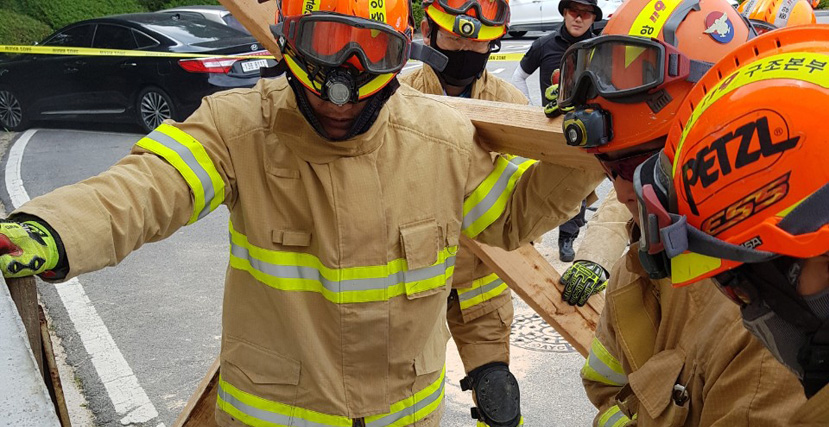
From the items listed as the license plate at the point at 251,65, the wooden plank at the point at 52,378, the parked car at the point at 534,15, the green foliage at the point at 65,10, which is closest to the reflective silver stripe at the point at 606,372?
the wooden plank at the point at 52,378

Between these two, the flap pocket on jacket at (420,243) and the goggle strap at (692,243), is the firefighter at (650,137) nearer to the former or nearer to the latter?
the goggle strap at (692,243)

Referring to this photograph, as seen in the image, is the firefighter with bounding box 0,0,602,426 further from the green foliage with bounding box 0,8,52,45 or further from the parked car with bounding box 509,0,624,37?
the parked car with bounding box 509,0,624,37

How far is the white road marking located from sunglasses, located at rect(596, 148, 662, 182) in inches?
129

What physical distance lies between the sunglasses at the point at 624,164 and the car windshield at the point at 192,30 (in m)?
10.3

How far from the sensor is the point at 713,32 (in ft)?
6.76

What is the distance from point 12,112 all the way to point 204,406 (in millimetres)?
11214

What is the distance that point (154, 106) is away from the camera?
1162cm

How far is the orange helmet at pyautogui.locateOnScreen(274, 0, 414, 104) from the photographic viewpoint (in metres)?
2.35

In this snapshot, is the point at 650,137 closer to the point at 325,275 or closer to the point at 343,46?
the point at 343,46

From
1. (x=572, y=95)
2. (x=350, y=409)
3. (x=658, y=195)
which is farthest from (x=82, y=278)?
(x=658, y=195)

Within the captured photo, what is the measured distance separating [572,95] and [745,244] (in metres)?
0.87

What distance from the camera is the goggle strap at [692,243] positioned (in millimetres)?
1374

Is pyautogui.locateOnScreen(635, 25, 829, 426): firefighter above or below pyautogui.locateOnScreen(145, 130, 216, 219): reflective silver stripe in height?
above

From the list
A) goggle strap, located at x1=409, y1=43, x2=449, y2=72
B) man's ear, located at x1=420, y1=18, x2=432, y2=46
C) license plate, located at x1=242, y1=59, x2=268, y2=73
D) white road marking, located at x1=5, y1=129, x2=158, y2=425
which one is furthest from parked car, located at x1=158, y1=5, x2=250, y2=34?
goggle strap, located at x1=409, y1=43, x2=449, y2=72
